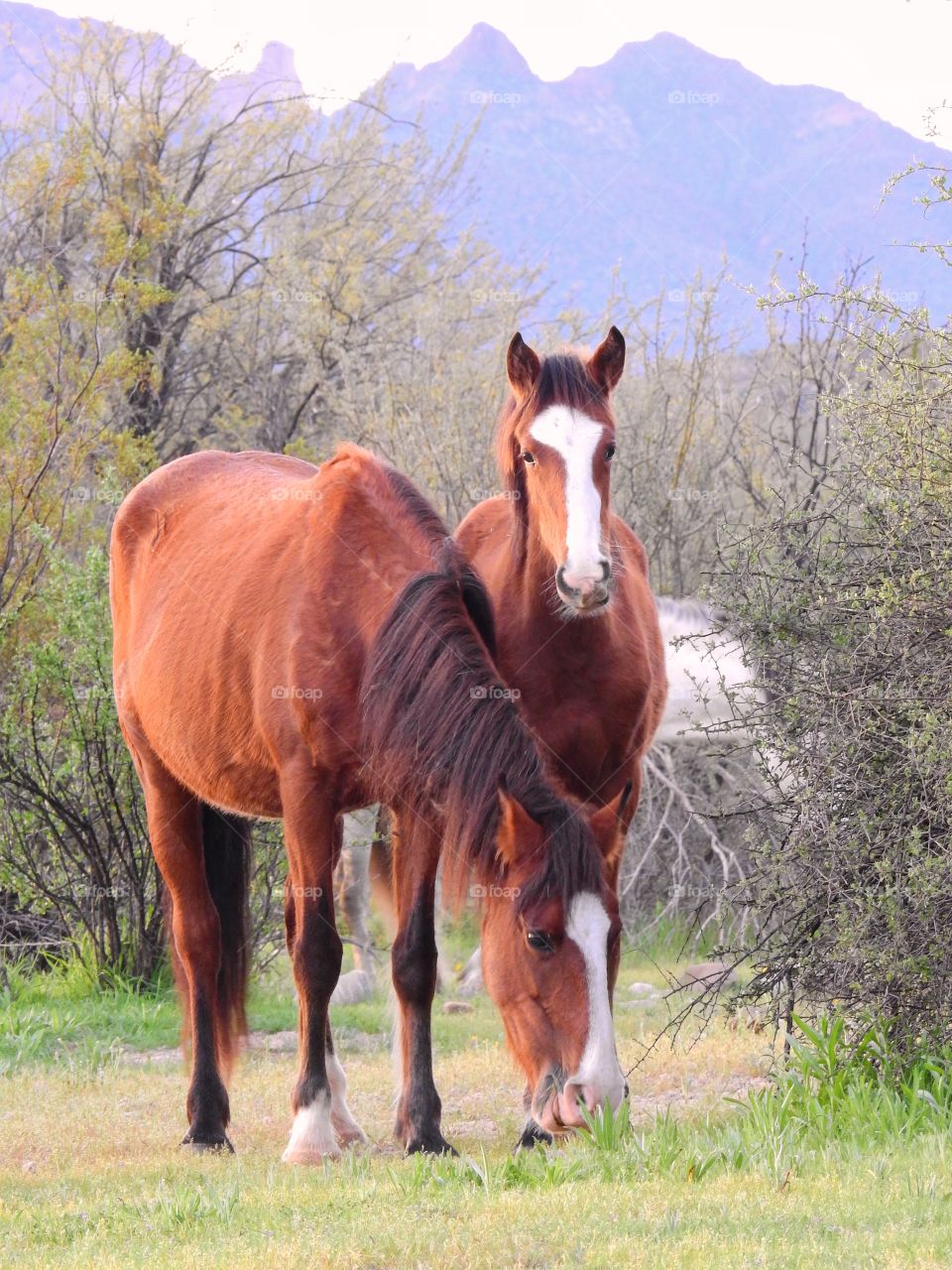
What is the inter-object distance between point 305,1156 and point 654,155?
65475mm

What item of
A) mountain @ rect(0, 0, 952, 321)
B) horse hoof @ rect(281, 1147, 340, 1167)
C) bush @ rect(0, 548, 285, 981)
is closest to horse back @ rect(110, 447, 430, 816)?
horse hoof @ rect(281, 1147, 340, 1167)

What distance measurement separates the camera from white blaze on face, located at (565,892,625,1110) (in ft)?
13.1

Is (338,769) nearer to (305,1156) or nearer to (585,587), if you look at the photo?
(585,587)

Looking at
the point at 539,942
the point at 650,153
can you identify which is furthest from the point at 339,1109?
the point at 650,153

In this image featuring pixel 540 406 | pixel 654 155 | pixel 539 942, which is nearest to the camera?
pixel 539 942

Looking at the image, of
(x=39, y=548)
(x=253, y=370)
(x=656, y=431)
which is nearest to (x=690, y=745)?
(x=656, y=431)

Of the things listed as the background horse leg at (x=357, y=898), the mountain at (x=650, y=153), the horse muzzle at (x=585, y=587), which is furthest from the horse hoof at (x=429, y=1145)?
the mountain at (x=650, y=153)

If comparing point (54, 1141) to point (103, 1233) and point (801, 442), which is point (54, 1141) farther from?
point (801, 442)

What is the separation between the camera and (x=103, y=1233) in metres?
3.88

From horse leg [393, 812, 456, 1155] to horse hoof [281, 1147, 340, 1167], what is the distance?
255 mm

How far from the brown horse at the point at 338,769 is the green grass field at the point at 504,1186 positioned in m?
0.27

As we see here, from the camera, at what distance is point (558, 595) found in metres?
5.01

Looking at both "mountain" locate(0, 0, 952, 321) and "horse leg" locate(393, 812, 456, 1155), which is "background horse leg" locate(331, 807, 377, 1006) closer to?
"horse leg" locate(393, 812, 456, 1155)

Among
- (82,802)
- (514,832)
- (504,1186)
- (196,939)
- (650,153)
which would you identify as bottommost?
(504,1186)
